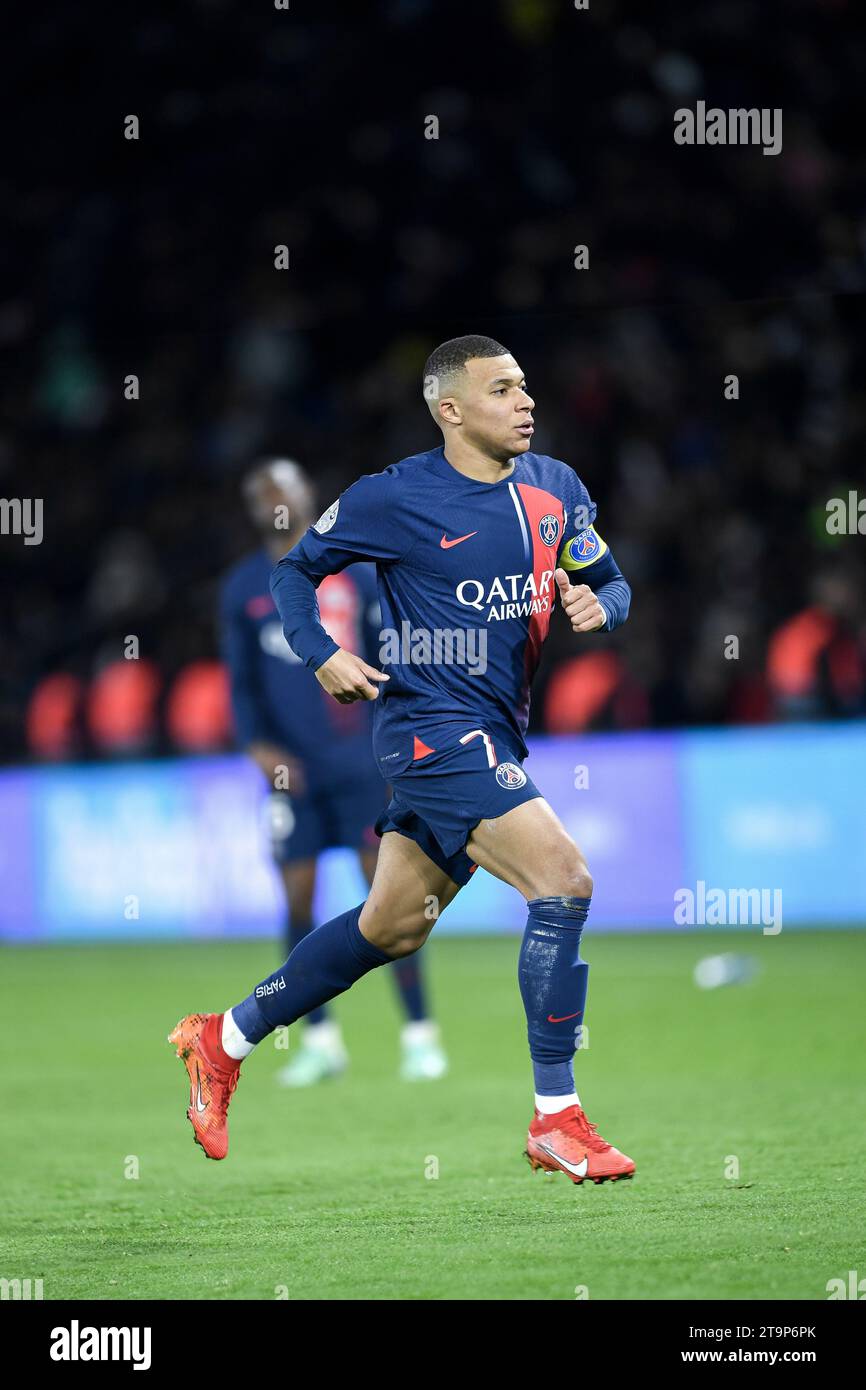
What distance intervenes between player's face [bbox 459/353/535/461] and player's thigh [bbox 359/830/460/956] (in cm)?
107

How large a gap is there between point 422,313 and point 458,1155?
11.9 metres

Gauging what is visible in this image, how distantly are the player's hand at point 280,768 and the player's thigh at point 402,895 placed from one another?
10.1ft

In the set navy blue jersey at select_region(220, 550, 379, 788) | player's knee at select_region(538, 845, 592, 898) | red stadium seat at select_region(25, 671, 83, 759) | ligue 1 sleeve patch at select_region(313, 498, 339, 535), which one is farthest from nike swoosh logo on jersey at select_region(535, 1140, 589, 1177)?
red stadium seat at select_region(25, 671, 83, 759)

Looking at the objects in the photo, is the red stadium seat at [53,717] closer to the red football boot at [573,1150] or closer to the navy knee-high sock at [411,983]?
the navy knee-high sock at [411,983]

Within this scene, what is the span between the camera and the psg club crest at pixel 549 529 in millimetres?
5141

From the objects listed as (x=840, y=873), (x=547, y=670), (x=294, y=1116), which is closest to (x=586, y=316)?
(x=547, y=670)

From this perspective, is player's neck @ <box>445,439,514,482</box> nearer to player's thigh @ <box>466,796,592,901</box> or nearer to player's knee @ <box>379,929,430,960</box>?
player's thigh @ <box>466,796,592,901</box>

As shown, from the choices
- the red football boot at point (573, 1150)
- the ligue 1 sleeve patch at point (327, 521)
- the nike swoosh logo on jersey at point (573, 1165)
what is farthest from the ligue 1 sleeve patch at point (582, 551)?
the nike swoosh logo on jersey at point (573, 1165)

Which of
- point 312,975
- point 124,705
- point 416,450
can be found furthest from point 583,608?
point 416,450

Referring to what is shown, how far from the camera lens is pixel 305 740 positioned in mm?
8297

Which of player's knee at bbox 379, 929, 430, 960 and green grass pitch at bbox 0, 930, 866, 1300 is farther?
player's knee at bbox 379, 929, 430, 960

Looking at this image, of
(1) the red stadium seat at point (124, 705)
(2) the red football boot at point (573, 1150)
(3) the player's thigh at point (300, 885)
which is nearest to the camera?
(2) the red football boot at point (573, 1150)

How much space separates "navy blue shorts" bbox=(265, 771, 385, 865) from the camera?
8156mm
